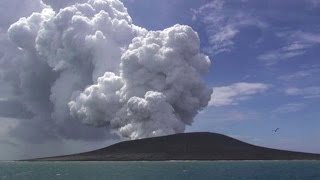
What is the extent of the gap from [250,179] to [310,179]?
10.4m

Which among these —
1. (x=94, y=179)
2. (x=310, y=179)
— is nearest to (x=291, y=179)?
(x=310, y=179)

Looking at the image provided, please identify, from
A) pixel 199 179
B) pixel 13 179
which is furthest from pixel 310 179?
pixel 13 179

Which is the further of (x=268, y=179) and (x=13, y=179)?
(x=13, y=179)

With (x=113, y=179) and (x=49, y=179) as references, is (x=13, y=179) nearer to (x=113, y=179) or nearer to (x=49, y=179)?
(x=49, y=179)

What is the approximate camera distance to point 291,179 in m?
89.9

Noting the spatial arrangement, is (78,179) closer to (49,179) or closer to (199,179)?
(49,179)

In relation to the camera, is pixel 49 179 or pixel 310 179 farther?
pixel 49 179

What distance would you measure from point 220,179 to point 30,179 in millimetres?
36397

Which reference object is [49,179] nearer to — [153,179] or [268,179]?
[153,179]

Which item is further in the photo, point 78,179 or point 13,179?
point 13,179

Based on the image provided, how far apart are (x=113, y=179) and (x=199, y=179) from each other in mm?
15521

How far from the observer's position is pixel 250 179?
89.7 m

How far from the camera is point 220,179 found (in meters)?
89.9

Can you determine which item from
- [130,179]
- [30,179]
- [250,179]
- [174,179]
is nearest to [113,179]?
[130,179]
